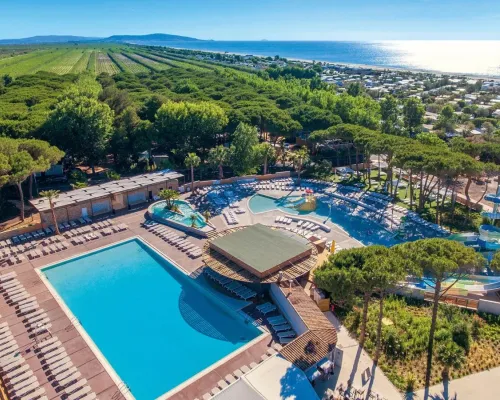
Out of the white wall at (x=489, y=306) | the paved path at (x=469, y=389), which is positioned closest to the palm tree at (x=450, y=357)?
the paved path at (x=469, y=389)

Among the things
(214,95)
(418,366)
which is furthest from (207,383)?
(214,95)

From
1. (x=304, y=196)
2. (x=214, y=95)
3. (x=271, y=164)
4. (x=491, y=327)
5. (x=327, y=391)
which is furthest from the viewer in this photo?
(x=214, y=95)

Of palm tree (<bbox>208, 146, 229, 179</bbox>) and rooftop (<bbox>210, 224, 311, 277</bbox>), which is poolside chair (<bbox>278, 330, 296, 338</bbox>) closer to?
rooftop (<bbox>210, 224, 311, 277</bbox>)

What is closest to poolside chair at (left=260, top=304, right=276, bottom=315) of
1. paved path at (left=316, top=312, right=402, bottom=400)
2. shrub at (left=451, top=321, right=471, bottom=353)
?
paved path at (left=316, top=312, right=402, bottom=400)

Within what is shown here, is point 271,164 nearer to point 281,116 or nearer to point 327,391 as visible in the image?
point 281,116

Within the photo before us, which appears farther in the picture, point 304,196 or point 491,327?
point 304,196

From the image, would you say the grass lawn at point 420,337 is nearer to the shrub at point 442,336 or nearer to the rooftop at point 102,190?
the shrub at point 442,336

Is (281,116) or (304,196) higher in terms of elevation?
(281,116)
